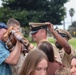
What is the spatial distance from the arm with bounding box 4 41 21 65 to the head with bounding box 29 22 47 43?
639mm

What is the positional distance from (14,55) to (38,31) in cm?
87

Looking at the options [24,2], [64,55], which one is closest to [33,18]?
[24,2]

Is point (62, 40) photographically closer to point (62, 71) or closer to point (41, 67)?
point (62, 71)

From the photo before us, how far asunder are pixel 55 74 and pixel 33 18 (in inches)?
1756

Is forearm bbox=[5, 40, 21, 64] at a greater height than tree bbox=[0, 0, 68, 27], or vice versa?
forearm bbox=[5, 40, 21, 64]

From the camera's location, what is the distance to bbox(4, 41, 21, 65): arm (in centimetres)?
519

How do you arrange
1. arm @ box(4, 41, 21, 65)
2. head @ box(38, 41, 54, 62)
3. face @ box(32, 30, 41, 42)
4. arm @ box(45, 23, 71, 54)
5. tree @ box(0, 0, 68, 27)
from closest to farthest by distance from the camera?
head @ box(38, 41, 54, 62)
arm @ box(4, 41, 21, 65)
arm @ box(45, 23, 71, 54)
face @ box(32, 30, 41, 42)
tree @ box(0, 0, 68, 27)

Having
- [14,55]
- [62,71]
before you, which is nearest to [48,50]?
[62,71]

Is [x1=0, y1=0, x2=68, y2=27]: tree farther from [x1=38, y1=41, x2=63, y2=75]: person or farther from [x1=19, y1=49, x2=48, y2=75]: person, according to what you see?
[x1=19, y1=49, x2=48, y2=75]: person

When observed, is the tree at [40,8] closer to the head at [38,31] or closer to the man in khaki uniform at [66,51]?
the man in khaki uniform at [66,51]

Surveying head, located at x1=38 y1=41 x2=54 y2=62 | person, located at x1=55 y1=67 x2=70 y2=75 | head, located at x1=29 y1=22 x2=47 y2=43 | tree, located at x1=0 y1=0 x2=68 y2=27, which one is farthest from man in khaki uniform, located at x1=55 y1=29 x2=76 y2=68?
tree, located at x1=0 y1=0 x2=68 y2=27

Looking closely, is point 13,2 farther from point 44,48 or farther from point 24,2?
point 44,48

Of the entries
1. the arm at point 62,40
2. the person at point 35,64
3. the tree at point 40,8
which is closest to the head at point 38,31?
the arm at point 62,40

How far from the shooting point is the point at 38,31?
5.92m
